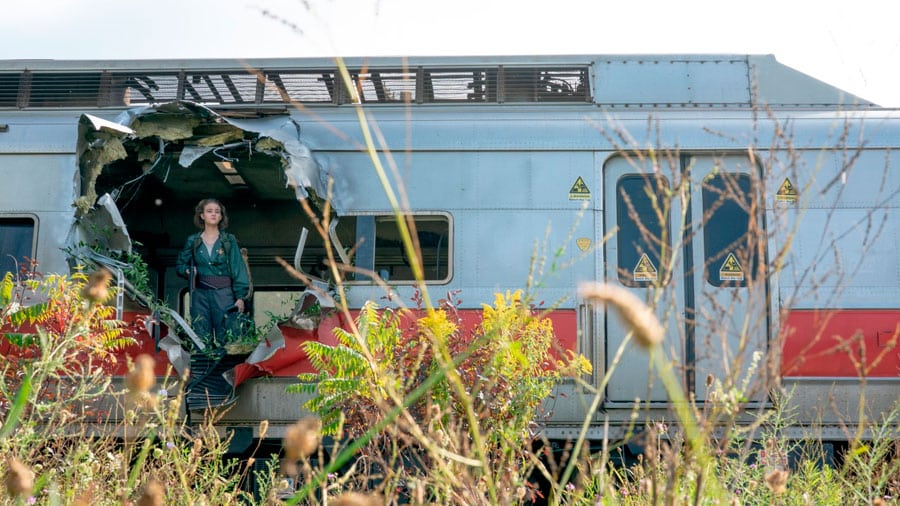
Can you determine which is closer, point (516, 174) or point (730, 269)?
point (730, 269)

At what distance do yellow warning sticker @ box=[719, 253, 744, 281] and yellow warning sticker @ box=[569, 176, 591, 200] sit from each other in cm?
121

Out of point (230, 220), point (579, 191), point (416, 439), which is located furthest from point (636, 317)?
point (230, 220)

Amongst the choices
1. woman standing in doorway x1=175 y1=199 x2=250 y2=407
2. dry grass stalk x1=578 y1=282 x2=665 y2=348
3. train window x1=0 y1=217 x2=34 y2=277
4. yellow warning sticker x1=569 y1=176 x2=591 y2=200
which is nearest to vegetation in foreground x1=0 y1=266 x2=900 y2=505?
train window x1=0 y1=217 x2=34 y2=277

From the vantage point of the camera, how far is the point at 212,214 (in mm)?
8164

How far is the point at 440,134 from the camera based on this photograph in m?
7.94

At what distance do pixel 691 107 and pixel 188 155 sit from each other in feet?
13.7

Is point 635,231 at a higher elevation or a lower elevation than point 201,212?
lower

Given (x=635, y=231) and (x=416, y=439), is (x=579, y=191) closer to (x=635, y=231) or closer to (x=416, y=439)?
(x=635, y=231)

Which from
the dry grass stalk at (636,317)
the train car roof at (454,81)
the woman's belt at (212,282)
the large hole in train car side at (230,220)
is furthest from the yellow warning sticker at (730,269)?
the dry grass stalk at (636,317)

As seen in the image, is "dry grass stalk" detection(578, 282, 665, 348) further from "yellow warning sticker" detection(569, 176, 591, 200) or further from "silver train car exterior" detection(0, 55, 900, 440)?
"yellow warning sticker" detection(569, 176, 591, 200)

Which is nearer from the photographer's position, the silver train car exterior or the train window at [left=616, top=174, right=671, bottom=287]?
the silver train car exterior

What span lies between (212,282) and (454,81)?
8.88 ft

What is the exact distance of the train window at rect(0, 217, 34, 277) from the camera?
7.73 meters

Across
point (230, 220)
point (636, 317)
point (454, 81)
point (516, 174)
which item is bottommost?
point (636, 317)
